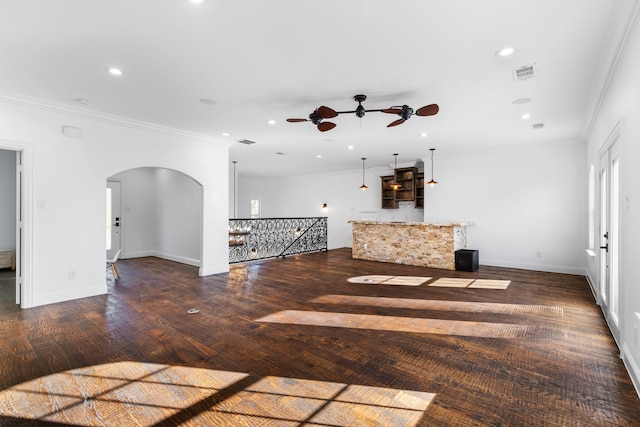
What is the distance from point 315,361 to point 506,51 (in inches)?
131

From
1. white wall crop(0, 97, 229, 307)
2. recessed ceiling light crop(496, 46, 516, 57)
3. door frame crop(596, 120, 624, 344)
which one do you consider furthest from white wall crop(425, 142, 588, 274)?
white wall crop(0, 97, 229, 307)

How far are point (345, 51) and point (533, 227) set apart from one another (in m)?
6.32

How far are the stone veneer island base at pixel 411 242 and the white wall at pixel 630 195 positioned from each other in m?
4.34

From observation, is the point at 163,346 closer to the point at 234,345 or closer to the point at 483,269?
the point at 234,345

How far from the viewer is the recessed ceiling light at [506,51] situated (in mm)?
2953

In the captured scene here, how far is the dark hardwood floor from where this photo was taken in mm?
2148

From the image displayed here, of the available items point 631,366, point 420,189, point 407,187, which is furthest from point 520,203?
point 631,366

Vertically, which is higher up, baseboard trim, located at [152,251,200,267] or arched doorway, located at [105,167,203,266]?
arched doorway, located at [105,167,203,266]

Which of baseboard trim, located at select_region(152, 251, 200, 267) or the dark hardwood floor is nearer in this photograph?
the dark hardwood floor

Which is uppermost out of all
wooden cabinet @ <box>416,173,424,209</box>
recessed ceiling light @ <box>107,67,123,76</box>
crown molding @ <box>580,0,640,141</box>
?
recessed ceiling light @ <box>107,67,123,76</box>

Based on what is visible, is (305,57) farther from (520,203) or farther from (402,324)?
(520,203)

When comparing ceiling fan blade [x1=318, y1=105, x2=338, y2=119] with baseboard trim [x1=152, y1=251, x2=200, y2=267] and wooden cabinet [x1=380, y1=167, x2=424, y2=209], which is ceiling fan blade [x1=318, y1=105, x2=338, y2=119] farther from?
wooden cabinet [x1=380, y1=167, x2=424, y2=209]

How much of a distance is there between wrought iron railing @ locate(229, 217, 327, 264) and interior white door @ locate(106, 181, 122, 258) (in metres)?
2.83

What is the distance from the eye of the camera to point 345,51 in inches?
119
